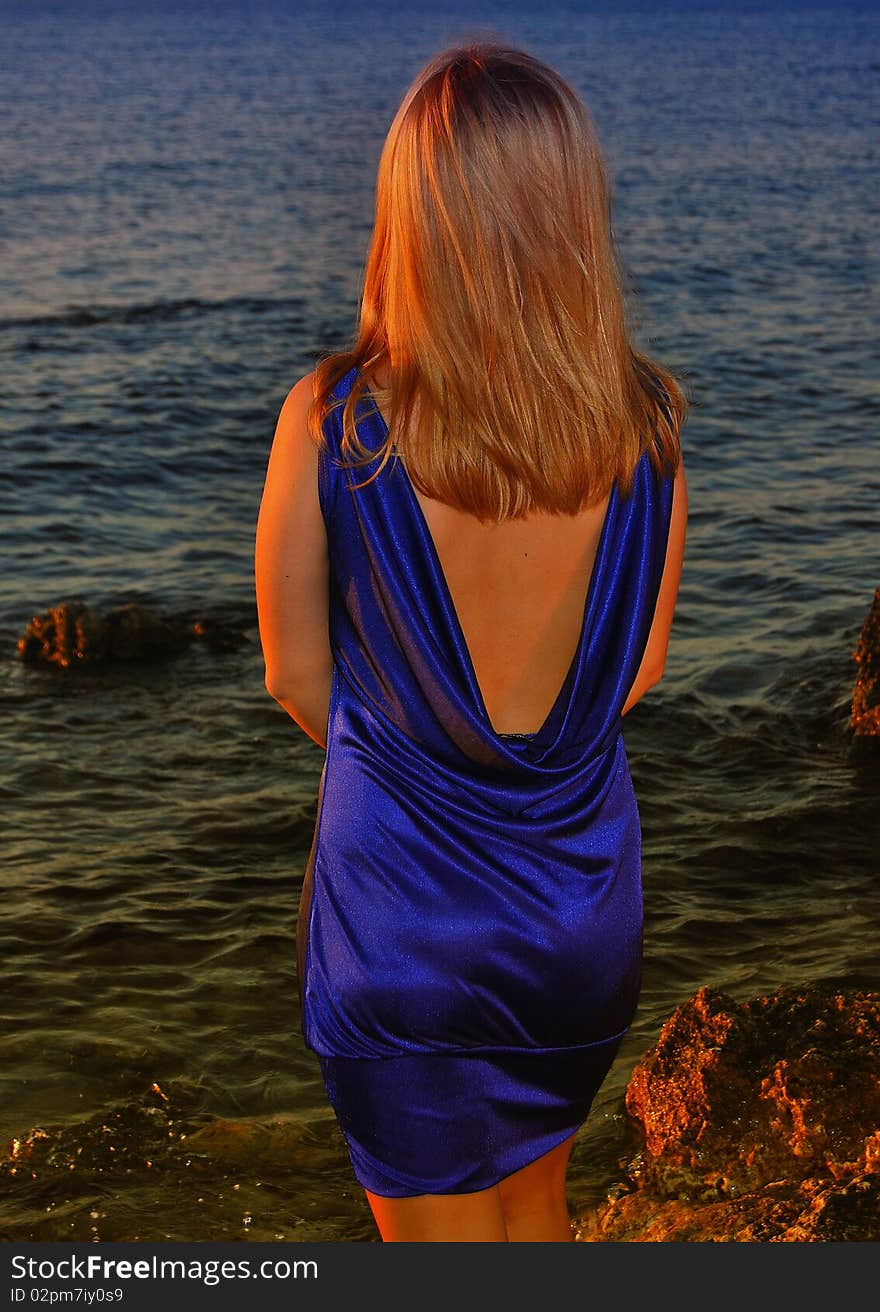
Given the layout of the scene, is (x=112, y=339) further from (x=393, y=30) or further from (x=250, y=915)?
(x=393, y=30)

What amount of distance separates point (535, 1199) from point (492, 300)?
1410mm

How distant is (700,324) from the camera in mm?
15977

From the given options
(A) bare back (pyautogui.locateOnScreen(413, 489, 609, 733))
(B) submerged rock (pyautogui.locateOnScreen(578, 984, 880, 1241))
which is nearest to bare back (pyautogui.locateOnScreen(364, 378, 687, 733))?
(A) bare back (pyautogui.locateOnScreen(413, 489, 609, 733))

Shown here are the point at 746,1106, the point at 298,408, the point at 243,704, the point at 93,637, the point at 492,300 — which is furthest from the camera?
the point at 93,637

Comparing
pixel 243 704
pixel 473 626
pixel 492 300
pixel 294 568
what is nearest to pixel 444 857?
pixel 473 626

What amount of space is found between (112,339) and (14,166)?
614 inches

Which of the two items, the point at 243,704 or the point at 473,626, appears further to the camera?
the point at 243,704

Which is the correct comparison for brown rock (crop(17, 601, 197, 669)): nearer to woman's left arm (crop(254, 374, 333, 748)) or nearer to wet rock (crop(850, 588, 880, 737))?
wet rock (crop(850, 588, 880, 737))

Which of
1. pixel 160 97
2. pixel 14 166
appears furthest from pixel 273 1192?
pixel 160 97

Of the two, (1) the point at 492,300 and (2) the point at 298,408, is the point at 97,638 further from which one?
(1) the point at 492,300

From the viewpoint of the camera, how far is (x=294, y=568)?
2271 mm

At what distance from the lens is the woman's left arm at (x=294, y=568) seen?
219 centimetres

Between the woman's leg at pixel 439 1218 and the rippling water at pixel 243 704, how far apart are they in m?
1.46

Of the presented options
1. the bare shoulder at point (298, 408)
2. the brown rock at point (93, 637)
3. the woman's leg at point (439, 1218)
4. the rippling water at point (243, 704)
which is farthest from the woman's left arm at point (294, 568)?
the brown rock at point (93, 637)
